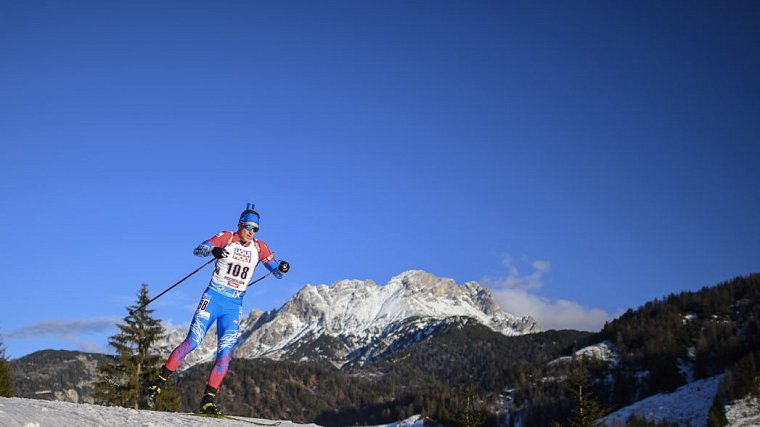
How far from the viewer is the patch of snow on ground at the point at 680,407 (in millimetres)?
120831

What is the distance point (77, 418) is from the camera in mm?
7527

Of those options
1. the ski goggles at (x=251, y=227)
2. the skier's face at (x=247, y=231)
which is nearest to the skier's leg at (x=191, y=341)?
the skier's face at (x=247, y=231)

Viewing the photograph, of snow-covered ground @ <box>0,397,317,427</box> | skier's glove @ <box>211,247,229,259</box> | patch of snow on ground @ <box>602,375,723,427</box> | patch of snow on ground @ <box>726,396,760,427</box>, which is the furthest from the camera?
patch of snow on ground @ <box>602,375,723,427</box>

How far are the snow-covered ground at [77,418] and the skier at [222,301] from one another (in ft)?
7.16

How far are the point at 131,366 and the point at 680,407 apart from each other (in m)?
123

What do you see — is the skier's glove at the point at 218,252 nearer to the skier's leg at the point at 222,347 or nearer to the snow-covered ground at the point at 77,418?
the skier's leg at the point at 222,347

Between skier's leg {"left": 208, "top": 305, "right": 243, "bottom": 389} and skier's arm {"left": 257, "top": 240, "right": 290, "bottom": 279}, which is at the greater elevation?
skier's arm {"left": 257, "top": 240, "right": 290, "bottom": 279}

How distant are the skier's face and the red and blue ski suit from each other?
117 millimetres

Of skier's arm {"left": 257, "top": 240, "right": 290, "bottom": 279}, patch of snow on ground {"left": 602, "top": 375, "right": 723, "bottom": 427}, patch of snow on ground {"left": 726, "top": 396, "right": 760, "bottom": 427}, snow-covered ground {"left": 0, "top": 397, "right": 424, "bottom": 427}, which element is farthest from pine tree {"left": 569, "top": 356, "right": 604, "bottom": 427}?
patch of snow on ground {"left": 602, "top": 375, "right": 723, "bottom": 427}

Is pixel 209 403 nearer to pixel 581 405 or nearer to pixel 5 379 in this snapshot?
pixel 5 379

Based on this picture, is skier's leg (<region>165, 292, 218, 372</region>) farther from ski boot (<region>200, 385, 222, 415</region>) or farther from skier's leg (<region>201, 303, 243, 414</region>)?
ski boot (<region>200, 385, 222, 415</region>)

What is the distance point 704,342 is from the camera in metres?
189

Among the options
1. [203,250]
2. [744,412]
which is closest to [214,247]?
[203,250]

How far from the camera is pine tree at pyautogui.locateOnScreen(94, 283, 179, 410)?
32.0m
